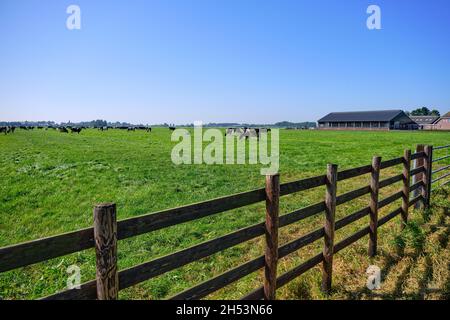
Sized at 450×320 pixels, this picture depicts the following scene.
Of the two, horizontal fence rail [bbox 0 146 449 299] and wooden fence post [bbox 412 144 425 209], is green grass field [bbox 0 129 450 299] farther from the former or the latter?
horizontal fence rail [bbox 0 146 449 299]

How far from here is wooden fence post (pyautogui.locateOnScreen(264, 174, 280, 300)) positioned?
13.2 ft

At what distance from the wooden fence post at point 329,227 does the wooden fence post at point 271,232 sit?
1.16m

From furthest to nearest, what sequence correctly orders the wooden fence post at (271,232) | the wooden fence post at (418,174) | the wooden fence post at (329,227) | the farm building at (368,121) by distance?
the farm building at (368,121) < the wooden fence post at (418,174) < the wooden fence post at (329,227) < the wooden fence post at (271,232)

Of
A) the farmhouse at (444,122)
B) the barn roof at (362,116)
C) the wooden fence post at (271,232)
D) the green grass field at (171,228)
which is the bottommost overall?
the green grass field at (171,228)

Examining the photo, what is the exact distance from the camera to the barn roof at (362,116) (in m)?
95.5

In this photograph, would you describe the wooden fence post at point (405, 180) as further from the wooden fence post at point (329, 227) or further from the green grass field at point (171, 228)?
the wooden fence post at point (329, 227)

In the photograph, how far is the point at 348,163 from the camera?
62.0ft

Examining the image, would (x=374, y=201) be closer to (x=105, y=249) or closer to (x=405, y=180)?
(x=405, y=180)

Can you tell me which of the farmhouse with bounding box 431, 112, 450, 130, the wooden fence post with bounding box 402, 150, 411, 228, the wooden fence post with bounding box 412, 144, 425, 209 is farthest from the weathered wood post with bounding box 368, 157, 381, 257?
the farmhouse with bounding box 431, 112, 450, 130

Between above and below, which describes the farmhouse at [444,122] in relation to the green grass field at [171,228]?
above

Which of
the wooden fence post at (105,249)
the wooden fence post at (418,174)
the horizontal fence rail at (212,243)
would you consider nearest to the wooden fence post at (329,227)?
the horizontal fence rail at (212,243)

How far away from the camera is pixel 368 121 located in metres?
98.4
